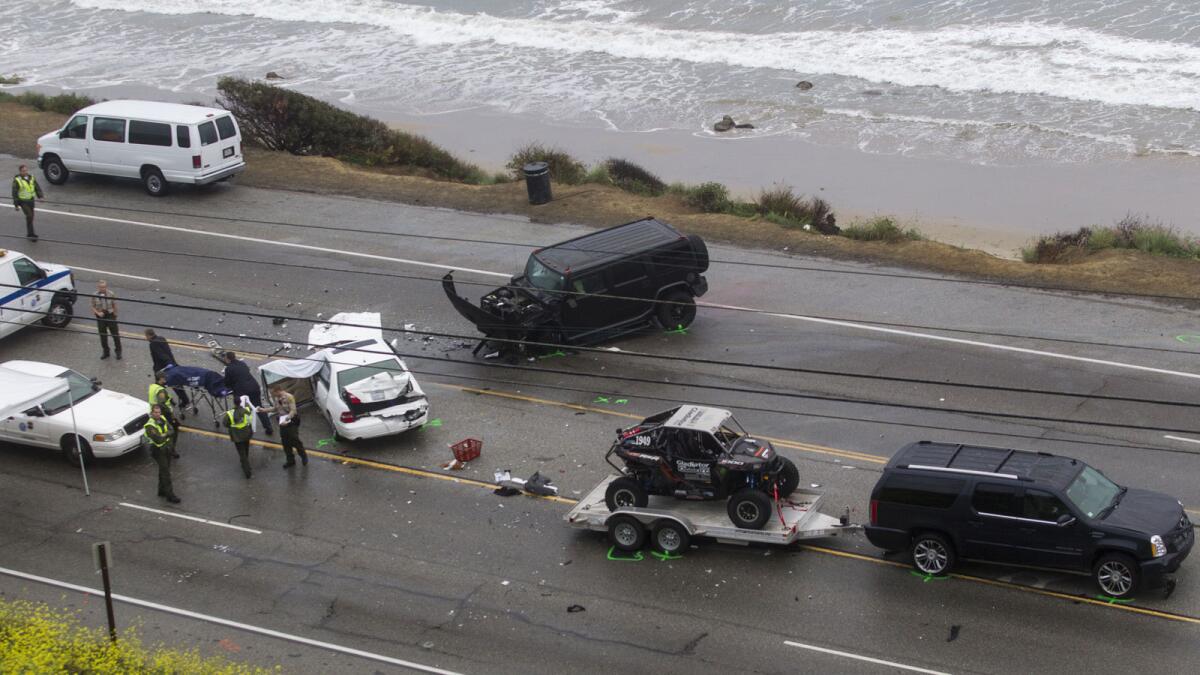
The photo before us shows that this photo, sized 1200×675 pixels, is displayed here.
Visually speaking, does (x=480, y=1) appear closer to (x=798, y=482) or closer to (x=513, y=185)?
(x=513, y=185)

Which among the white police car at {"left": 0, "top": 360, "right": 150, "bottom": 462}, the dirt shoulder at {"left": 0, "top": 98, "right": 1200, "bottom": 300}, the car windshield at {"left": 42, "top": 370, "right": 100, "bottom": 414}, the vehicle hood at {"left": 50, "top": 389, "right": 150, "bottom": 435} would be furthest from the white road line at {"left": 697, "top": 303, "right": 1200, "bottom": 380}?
the car windshield at {"left": 42, "top": 370, "right": 100, "bottom": 414}

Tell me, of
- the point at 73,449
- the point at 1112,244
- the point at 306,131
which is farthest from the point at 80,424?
the point at 1112,244

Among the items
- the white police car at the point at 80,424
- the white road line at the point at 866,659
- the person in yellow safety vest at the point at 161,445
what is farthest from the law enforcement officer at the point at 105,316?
the white road line at the point at 866,659

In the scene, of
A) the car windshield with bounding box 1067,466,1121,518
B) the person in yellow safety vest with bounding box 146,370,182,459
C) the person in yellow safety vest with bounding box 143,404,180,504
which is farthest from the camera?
the person in yellow safety vest with bounding box 146,370,182,459

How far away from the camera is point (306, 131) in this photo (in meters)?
37.6

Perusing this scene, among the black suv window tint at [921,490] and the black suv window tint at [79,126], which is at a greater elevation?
the black suv window tint at [79,126]

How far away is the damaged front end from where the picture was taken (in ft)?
77.4

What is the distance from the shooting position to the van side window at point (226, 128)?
107 ft

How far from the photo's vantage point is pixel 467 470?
20250 mm

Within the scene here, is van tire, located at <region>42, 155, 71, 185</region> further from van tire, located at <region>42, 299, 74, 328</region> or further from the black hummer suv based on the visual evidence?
the black hummer suv

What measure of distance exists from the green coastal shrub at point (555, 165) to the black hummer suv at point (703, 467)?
17014 millimetres

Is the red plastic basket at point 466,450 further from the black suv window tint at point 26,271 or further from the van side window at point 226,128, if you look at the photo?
the van side window at point 226,128

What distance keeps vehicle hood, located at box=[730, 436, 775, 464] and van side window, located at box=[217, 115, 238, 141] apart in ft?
65.6

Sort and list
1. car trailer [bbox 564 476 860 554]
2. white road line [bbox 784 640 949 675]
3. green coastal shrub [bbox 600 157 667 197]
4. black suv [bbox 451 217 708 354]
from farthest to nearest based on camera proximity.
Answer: green coastal shrub [bbox 600 157 667 197]
black suv [bbox 451 217 708 354]
car trailer [bbox 564 476 860 554]
white road line [bbox 784 640 949 675]
